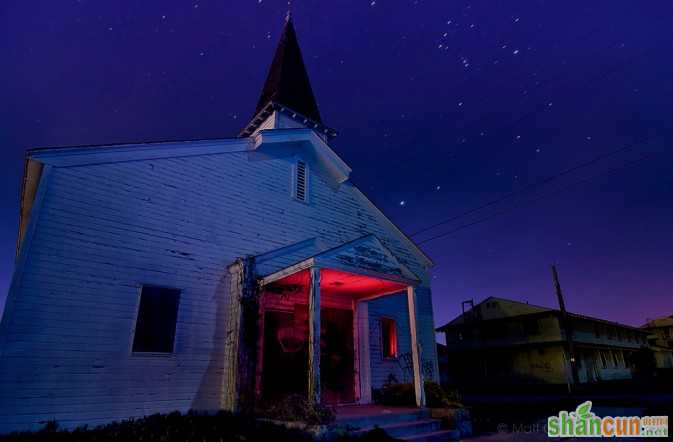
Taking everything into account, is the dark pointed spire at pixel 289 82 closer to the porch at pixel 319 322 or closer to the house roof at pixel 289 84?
the house roof at pixel 289 84

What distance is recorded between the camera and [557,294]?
26562 millimetres

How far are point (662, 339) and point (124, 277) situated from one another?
7576 cm

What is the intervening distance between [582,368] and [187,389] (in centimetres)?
3620

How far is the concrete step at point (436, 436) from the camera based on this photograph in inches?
288

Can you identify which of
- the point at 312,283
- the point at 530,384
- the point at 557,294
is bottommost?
the point at 530,384

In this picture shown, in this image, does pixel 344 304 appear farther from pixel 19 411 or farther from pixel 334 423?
pixel 19 411

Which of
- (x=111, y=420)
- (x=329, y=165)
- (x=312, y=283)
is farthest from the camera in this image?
(x=329, y=165)

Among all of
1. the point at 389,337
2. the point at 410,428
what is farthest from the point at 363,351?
the point at 410,428

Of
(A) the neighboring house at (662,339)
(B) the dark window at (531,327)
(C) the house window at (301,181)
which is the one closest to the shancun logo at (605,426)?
(C) the house window at (301,181)

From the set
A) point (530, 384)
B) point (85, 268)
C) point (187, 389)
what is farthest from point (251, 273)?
point (530, 384)

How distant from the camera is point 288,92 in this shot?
615 inches

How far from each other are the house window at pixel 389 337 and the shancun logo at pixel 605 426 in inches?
184

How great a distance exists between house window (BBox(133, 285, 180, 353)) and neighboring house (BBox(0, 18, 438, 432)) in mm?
22

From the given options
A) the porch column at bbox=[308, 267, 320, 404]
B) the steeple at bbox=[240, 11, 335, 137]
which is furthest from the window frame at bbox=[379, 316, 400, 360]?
the steeple at bbox=[240, 11, 335, 137]
